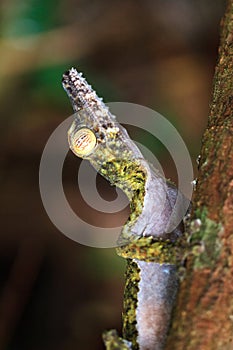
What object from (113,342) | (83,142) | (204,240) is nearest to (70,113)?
(83,142)

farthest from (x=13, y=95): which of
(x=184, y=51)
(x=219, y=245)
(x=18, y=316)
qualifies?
(x=219, y=245)

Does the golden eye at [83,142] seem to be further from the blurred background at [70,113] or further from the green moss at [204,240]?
the blurred background at [70,113]

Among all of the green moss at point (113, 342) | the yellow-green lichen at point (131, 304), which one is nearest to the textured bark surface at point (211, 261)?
the green moss at point (113, 342)

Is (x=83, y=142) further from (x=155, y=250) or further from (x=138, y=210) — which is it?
(x=155, y=250)

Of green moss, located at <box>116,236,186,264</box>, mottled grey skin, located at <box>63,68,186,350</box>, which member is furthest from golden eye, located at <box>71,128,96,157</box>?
green moss, located at <box>116,236,186,264</box>

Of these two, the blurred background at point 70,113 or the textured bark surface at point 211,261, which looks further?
the blurred background at point 70,113

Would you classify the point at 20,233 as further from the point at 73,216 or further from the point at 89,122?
the point at 89,122

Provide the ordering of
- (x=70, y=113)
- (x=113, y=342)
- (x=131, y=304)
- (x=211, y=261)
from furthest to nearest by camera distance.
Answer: (x=70, y=113), (x=131, y=304), (x=113, y=342), (x=211, y=261)
